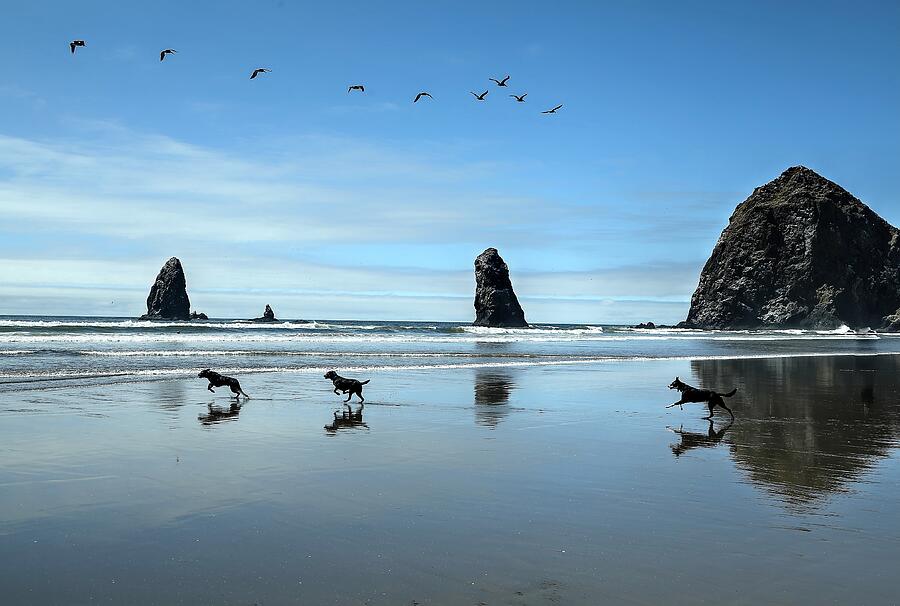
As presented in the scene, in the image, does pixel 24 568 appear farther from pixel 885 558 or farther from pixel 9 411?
pixel 9 411

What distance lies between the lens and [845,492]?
8.25m

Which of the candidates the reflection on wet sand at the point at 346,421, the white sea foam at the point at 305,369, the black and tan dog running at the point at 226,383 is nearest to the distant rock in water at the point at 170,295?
the white sea foam at the point at 305,369

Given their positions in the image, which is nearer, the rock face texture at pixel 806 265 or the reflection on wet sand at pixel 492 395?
the reflection on wet sand at pixel 492 395

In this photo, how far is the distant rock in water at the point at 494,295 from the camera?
11175 centimetres

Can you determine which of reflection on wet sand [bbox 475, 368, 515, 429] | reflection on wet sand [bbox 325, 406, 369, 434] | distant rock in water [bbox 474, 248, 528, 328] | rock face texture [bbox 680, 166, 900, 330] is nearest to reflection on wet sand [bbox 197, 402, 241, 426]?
reflection on wet sand [bbox 325, 406, 369, 434]

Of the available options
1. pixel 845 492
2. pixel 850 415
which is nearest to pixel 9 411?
pixel 845 492

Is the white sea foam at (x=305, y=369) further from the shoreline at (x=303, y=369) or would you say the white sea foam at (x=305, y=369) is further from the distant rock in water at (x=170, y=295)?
the distant rock in water at (x=170, y=295)

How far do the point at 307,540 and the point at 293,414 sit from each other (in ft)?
28.7

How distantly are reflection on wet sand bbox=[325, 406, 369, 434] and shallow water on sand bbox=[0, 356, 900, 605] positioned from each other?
0.12 metres

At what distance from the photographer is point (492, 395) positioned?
18.9 meters

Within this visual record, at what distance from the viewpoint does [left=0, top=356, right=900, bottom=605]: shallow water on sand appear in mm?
5281

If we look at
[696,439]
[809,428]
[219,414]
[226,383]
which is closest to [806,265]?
[809,428]

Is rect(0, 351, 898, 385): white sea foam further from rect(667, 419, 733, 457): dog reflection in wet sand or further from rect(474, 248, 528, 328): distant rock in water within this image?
rect(474, 248, 528, 328): distant rock in water

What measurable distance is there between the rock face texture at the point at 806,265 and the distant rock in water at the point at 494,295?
134 ft
